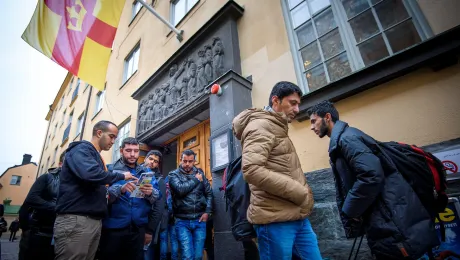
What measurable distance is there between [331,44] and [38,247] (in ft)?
16.0

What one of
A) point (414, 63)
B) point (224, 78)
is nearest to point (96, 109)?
point (224, 78)

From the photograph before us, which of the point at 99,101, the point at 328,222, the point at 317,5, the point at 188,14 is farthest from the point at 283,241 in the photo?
the point at 99,101

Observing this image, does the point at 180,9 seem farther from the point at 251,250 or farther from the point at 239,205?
the point at 251,250

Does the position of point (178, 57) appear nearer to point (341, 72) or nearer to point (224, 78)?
point (224, 78)

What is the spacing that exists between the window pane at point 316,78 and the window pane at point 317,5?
1041 millimetres

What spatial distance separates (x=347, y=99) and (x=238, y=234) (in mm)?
2151

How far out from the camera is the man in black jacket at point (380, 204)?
1320mm

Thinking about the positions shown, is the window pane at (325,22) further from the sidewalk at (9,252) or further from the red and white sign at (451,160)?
the sidewalk at (9,252)

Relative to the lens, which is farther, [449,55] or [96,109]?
Result: [96,109]

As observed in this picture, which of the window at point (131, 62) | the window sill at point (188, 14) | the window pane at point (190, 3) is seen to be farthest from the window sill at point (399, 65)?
the window at point (131, 62)

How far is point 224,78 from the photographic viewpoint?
416 cm

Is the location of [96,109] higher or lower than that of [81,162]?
higher

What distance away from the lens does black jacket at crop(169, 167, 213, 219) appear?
10.4 feet

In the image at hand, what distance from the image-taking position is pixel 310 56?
138 inches
